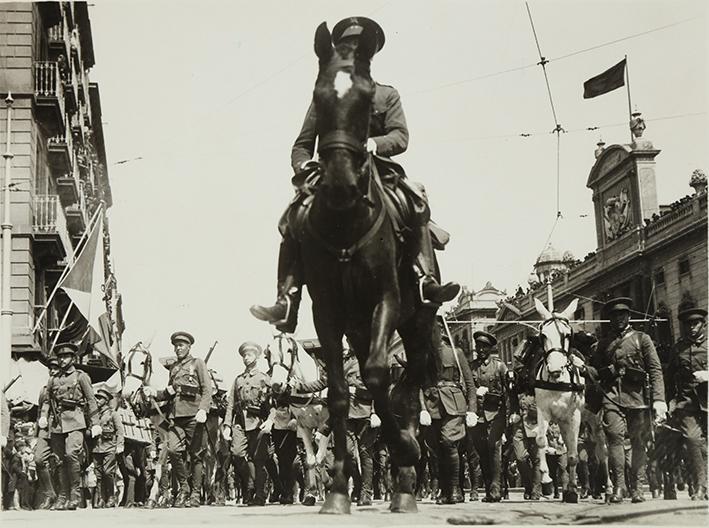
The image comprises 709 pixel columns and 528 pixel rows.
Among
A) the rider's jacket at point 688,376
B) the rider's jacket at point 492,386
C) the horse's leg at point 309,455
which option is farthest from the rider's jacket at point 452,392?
the horse's leg at point 309,455

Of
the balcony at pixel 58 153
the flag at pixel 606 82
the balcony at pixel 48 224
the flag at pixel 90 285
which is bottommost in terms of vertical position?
the flag at pixel 90 285

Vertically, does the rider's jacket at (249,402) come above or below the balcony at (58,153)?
below

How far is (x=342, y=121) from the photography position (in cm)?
834

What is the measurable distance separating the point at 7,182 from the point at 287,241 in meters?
11.2

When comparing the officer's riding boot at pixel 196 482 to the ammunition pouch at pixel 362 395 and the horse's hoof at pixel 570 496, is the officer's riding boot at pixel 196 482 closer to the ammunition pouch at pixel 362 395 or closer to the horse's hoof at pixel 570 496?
the ammunition pouch at pixel 362 395

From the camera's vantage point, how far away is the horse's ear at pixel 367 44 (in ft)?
28.7

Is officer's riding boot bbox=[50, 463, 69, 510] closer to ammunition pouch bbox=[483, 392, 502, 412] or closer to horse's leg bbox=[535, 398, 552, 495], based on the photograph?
ammunition pouch bbox=[483, 392, 502, 412]

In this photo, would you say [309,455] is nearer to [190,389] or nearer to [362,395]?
[362,395]

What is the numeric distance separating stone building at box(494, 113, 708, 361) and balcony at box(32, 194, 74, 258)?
1095 inches

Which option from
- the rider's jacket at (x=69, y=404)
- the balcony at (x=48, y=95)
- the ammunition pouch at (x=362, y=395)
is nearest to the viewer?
the rider's jacket at (x=69, y=404)

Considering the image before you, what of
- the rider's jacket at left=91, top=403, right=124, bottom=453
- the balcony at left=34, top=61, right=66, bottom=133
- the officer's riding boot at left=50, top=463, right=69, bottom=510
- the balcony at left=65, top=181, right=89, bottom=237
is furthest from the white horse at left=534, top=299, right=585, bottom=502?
the balcony at left=65, top=181, right=89, bottom=237

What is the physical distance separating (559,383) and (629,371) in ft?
5.10

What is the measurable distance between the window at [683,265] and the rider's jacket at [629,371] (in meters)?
45.6

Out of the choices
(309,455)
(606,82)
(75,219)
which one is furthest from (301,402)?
(75,219)
